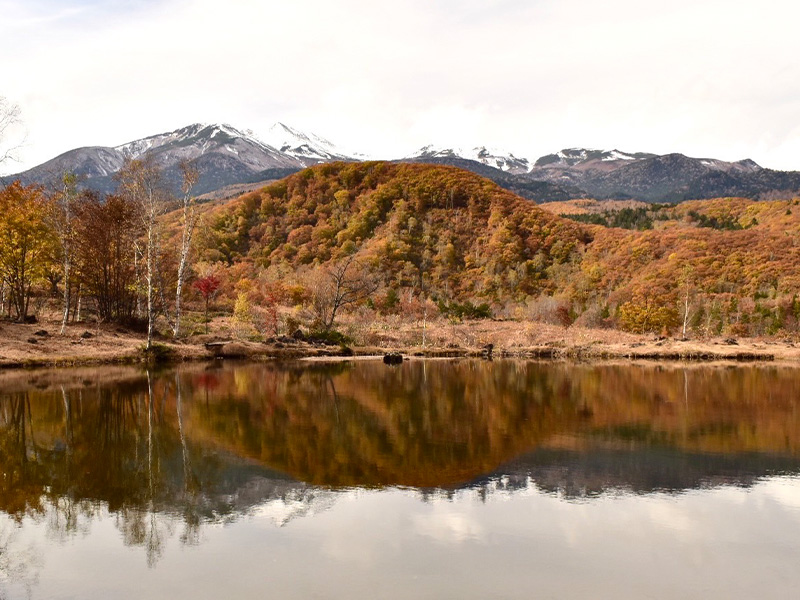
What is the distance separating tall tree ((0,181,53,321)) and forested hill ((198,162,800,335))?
34670mm

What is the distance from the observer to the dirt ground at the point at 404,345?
34.3 m

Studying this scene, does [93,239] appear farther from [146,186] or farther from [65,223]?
[146,186]

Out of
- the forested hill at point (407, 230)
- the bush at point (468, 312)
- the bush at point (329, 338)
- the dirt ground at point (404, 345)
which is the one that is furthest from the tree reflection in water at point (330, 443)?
the forested hill at point (407, 230)

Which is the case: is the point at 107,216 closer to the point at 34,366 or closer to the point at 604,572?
the point at 34,366

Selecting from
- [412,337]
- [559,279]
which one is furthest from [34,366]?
[559,279]

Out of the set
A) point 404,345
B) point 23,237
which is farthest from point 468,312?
point 23,237

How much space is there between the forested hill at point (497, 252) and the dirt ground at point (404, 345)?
55.2 feet

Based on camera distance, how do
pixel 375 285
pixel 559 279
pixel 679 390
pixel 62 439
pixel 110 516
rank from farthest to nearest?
pixel 559 279, pixel 375 285, pixel 679 390, pixel 62 439, pixel 110 516

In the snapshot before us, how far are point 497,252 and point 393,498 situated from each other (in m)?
90.7

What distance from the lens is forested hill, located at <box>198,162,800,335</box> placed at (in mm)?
80500

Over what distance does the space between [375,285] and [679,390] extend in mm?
57608

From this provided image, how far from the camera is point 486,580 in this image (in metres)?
7.51

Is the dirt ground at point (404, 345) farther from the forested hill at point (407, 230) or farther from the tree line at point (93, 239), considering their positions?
the forested hill at point (407, 230)

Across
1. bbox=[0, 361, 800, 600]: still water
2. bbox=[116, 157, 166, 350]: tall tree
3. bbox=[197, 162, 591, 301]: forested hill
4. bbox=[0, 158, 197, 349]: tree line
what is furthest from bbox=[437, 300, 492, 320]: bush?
bbox=[0, 361, 800, 600]: still water
